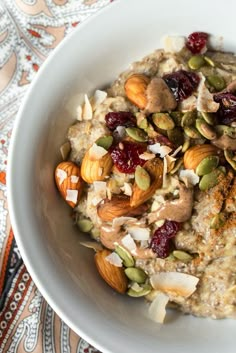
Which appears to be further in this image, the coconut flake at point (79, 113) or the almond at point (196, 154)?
the coconut flake at point (79, 113)

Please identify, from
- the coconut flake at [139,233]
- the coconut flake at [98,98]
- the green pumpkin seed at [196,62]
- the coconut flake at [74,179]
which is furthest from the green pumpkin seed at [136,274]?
the green pumpkin seed at [196,62]

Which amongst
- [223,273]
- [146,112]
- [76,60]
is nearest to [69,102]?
[76,60]

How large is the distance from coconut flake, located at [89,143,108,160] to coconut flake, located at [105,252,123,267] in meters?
0.31

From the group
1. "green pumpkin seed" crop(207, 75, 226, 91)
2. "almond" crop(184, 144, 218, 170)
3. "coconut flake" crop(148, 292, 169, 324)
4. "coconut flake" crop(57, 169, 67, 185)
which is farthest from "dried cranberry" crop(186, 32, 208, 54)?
"coconut flake" crop(148, 292, 169, 324)

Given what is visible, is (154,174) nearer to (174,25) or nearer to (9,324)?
(174,25)

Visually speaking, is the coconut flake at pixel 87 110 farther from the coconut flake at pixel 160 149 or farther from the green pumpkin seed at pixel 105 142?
the coconut flake at pixel 160 149

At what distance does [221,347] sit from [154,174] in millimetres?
547

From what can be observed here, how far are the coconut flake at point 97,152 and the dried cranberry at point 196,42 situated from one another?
1.57ft

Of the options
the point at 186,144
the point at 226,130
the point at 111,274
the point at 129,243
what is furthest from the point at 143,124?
the point at 111,274

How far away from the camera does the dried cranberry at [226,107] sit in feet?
5.93

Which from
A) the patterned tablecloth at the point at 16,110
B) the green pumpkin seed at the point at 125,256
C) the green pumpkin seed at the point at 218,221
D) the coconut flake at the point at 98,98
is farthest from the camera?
the patterned tablecloth at the point at 16,110

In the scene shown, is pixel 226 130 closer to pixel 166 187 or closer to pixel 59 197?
pixel 166 187

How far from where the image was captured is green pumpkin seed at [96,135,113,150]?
1815mm

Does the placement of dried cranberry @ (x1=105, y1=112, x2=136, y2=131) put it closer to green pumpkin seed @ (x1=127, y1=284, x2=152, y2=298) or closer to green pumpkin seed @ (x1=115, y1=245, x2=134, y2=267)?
green pumpkin seed @ (x1=115, y1=245, x2=134, y2=267)
